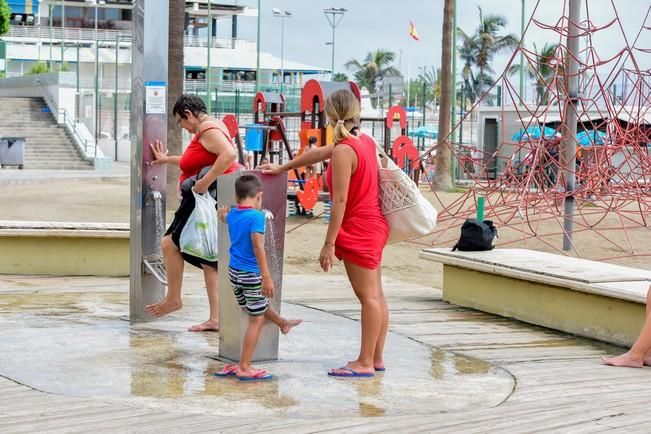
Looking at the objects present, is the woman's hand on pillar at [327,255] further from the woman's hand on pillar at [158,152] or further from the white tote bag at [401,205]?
the woman's hand on pillar at [158,152]

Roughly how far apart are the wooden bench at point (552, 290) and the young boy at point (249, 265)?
2628 mm

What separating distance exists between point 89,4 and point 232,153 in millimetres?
100814

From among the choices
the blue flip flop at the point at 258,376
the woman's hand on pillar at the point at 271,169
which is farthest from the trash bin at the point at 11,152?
the blue flip flop at the point at 258,376

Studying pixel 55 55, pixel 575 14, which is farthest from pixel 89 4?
pixel 575 14

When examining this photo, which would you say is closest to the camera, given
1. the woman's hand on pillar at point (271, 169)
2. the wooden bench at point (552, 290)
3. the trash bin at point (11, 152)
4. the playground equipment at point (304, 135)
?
the woman's hand on pillar at point (271, 169)

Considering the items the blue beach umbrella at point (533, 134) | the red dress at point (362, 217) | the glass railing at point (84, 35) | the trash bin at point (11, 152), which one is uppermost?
the glass railing at point (84, 35)

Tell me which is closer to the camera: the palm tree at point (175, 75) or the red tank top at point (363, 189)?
the red tank top at point (363, 189)

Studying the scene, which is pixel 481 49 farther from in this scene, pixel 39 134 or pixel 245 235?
pixel 245 235

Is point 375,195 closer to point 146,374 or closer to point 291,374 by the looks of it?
point 291,374

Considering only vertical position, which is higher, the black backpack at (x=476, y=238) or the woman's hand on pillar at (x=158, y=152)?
the woman's hand on pillar at (x=158, y=152)

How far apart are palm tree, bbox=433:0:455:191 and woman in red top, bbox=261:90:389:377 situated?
26.3 m

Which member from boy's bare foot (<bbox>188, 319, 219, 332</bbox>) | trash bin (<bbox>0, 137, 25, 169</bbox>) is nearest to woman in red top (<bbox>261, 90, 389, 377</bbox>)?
boy's bare foot (<bbox>188, 319, 219, 332</bbox>)

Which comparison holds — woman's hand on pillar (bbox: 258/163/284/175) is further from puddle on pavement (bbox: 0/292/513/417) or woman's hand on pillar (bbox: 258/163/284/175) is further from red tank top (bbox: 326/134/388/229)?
puddle on pavement (bbox: 0/292/513/417)

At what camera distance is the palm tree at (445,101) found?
3256 centimetres
